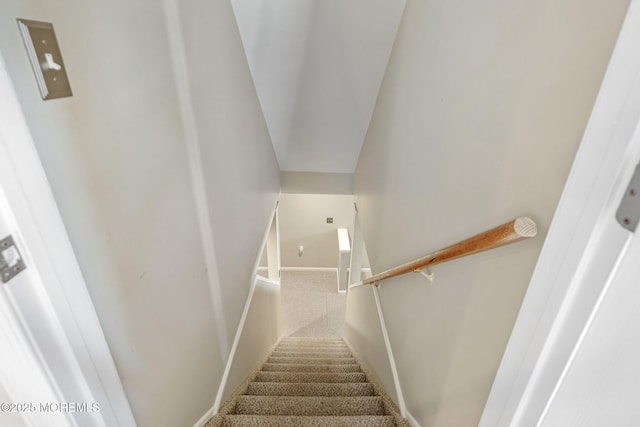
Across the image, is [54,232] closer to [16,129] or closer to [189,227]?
[16,129]

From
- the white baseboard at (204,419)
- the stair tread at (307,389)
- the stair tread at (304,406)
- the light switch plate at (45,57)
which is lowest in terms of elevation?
the stair tread at (307,389)

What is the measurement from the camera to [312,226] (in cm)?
586

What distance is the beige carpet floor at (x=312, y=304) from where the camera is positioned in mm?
4746

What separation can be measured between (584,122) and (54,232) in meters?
0.96

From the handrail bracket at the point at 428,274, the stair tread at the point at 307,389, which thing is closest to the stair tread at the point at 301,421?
the stair tread at the point at 307,389

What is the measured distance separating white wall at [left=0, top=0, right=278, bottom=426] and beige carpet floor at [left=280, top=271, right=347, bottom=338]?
333 centimetres

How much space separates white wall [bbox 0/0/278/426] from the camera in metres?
0.59

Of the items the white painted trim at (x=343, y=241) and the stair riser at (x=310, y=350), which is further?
the white painted trim at (x=343, y=241)

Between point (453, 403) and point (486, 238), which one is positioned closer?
point (486, 238)

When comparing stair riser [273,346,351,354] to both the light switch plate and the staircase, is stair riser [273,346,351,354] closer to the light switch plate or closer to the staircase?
the staircase

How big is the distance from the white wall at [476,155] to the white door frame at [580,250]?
6cm

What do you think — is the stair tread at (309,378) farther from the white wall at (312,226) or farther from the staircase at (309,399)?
the white wall at (312,226)

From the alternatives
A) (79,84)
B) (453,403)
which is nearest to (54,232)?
(79,84)

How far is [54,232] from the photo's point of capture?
56 cm
